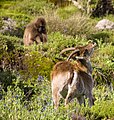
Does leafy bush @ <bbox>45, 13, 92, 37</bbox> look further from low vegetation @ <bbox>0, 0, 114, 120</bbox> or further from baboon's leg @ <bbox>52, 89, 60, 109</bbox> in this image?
baboon's leg @ <bbox>52, 89, 60, 109</bbox>

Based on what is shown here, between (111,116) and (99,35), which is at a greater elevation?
(111,116)

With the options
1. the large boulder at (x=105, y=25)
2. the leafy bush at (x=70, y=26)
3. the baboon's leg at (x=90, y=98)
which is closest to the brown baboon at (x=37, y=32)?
the leafy bush at (x=70, y=26)

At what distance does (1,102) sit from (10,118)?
0.57 m

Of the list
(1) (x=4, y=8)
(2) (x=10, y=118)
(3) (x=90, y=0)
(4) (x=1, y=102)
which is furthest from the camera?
(1) (x=4, y=8)

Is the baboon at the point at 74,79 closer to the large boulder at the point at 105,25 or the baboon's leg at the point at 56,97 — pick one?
the baboon's leg at the point at 56,97

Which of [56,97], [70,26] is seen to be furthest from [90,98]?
[70,26]

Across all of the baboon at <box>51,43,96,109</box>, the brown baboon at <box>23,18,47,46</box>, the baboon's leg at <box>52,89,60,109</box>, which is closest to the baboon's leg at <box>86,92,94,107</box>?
the baboon at <box>51,43,96,109</box>

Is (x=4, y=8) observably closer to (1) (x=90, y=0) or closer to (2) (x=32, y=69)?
(1) (x=90, y=0)

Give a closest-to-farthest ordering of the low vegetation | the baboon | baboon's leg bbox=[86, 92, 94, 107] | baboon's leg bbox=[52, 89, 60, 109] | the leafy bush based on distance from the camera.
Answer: the low vegetation → the baboon → baboon's leg bbox=[52, 89, 60, 109] → baboon's leg bbox=[86, 92, 94, 107] → the leafy bush

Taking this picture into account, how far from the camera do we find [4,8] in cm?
2895

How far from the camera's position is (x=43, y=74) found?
37.6ft

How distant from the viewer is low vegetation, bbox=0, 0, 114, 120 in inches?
275

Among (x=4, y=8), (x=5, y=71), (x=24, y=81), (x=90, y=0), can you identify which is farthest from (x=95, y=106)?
(x=4, y=8)

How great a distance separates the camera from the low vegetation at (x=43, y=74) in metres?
6.98
